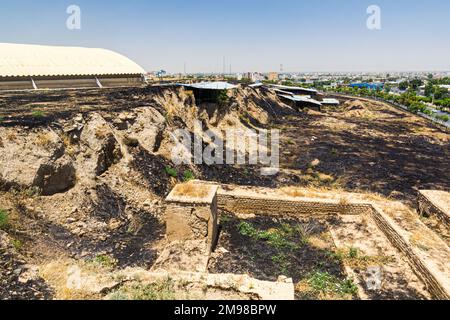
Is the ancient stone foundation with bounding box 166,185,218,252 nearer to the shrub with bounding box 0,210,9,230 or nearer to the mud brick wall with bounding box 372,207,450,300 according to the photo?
the shrub with bounding box 0,210,9,230

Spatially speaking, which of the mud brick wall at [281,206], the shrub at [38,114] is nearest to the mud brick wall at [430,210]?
the mud brick wall at [281,206]

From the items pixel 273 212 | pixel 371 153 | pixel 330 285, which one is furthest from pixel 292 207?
pixel 371 153

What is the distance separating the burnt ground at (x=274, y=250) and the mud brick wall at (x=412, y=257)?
1.87m

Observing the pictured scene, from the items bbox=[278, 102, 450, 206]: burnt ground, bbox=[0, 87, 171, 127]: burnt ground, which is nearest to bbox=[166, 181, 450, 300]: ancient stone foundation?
bbox=[278, 102, 450, 206]: burnt ground

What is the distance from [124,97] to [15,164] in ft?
34.6

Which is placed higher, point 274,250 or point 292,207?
point 292,207

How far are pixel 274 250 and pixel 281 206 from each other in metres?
2.59

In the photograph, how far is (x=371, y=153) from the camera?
2311 cm

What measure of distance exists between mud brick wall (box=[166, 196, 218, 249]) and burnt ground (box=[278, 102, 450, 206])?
28.6 ft

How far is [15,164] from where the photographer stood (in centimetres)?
933

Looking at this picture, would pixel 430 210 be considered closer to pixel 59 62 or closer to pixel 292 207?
pixel 292 207
